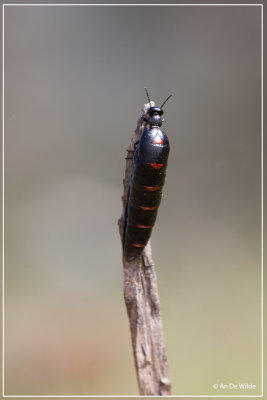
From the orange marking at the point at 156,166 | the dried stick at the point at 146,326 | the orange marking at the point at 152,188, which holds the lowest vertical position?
the dried stick at the point at 146,326

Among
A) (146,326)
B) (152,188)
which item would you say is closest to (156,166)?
(152,188)

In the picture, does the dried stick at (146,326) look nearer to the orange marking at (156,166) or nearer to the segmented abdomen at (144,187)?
the segmented abdomen at (144,187)

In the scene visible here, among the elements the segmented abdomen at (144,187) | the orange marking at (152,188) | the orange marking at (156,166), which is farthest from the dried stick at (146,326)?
the orange marking at (156,166)

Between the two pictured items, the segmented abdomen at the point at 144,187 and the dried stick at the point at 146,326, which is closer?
the dried stick at the point at 146,326

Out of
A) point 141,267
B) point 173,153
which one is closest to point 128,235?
point 141,267

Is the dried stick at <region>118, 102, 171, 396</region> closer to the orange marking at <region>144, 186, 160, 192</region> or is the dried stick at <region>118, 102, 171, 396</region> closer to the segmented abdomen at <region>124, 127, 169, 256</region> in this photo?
the segmented abdomen at <region>124, 127, 169, 256</region>

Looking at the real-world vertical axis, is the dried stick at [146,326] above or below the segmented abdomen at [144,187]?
below

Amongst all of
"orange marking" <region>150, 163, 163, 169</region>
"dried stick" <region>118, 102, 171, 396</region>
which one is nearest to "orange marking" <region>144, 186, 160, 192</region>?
"orange marking" <region>150, 163, 163, 169</region>

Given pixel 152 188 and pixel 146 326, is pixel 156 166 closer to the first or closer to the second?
pixel 152 188

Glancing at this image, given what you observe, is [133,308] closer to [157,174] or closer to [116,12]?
[157,174]
